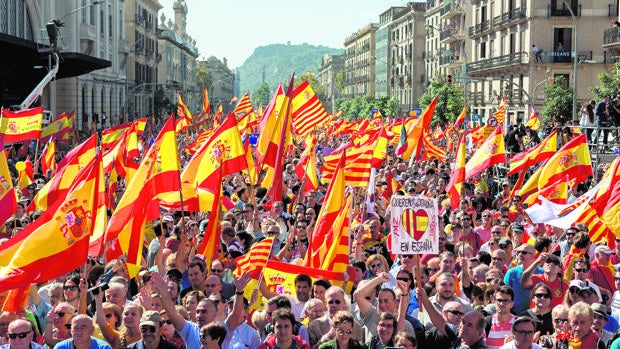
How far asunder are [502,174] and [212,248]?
16834 mm

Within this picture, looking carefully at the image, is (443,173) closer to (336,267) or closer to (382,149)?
(382,149)

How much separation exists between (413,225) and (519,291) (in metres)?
1.45

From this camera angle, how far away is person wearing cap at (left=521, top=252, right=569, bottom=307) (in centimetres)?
887

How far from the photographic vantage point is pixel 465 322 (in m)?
6.93

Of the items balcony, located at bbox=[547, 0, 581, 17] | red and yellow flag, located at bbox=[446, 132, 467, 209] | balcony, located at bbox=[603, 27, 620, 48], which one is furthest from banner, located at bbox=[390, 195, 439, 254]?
balcony, located at bbox=[547, 0, 581, 17]

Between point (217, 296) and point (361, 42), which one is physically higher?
point (361, 42)

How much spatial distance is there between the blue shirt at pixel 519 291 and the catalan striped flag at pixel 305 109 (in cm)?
1068

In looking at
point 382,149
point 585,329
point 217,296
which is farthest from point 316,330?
point 382,149

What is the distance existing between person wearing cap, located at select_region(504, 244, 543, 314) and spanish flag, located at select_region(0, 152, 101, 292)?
149 inches

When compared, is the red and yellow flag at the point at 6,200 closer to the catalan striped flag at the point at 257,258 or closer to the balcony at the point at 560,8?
the catalan striped flag at the point at 257,258

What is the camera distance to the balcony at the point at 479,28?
64.1m

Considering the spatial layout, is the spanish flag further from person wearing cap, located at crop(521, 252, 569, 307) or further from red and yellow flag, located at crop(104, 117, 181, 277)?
person wearing cap, located at crop(521, 252, 569, 307)

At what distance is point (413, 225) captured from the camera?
827cm

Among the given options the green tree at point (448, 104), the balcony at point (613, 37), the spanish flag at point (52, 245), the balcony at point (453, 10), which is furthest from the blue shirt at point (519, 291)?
the balcony at point (453, 10)
